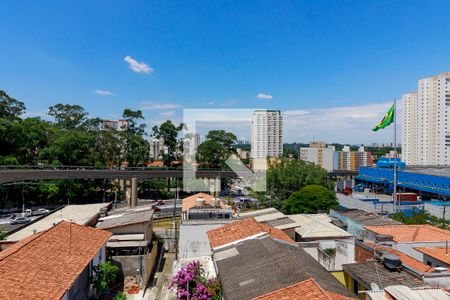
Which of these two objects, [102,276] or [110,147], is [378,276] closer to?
[102,276]

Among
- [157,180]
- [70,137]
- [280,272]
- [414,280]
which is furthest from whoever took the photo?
[157,180]

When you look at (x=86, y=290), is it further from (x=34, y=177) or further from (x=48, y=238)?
(x=34, y=177)

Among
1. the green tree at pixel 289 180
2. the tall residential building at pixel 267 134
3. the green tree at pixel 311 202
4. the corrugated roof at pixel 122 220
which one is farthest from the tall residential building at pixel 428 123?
the corrugated roof at pixel 122 220

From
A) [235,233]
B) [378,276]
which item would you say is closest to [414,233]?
[378,276]

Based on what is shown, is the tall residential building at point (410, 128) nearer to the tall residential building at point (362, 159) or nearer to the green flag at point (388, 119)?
the tall residential building at point (362, 159)

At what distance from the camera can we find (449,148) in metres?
51.3

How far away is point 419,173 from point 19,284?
128 feet

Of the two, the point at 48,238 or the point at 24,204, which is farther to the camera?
the point at 24,204

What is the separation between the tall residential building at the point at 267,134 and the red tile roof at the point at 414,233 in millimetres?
21269

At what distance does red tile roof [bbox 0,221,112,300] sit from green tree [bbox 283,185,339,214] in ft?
45.1

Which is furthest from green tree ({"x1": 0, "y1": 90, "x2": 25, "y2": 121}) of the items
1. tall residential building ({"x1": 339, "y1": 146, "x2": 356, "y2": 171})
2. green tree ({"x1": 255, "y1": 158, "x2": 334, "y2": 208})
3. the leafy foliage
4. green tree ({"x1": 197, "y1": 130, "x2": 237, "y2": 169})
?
tall residential building ({"x1": 339, "y1": 146, "x2": 356, "y2": 171})

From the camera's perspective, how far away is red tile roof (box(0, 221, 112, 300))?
20.0 feet

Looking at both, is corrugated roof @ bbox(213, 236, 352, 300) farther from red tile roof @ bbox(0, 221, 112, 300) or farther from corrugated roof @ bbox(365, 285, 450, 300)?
red tile roof @ bbox(0, 221, 112, 300)

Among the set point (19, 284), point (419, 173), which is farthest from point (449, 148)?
point (19, 284)
